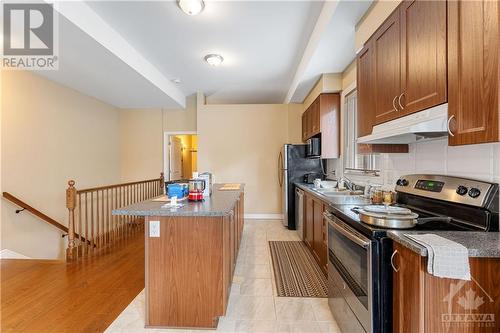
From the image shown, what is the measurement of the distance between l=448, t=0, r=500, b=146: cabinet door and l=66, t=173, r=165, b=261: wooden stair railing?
4.03 meters

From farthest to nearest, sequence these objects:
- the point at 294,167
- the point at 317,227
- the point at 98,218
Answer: the point at 294,167 → the point at 98,218 → the point at 317,227

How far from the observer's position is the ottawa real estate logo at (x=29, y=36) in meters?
2.34

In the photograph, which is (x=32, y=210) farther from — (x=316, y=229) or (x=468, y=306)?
(x=468, y=306)

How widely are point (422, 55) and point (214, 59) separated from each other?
2.93 metres

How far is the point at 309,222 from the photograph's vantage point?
11.5 feet

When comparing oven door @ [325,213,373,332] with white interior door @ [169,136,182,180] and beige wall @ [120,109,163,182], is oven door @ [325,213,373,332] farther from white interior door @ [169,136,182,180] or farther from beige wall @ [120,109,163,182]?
beige wall @ [120,109,163,182]

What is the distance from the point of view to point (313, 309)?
2.23m

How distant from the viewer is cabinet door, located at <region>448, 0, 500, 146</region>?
1.04 metres

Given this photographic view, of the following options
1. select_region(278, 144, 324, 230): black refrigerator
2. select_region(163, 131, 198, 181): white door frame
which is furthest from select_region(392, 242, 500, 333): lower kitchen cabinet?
select_region(163, 131, 198, 181): white door frame

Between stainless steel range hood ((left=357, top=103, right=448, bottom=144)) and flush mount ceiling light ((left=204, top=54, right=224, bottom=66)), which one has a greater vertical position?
flush mount ceiling light ((left=204, top=54, right=224, bottom=66))

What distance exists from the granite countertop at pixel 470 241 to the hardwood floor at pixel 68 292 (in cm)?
225

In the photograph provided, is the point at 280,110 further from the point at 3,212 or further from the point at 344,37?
the point at 3,212

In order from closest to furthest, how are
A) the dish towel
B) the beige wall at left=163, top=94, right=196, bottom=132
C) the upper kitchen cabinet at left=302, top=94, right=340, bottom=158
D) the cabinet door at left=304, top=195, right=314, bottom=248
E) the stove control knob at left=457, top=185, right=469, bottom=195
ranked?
the dish towel
the stove control knob at left=457, top=185, right=469, bottom=195
the cabinet door at left=304, top=195, right=314, bottom=248
the upper kitchen cabinet at left=302, top=94, right=340, bottom=158
the beige wall at left=163, top=94, right=196, bottom=132

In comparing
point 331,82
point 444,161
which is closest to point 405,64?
point 444,161
